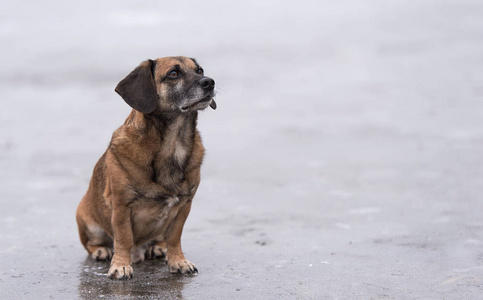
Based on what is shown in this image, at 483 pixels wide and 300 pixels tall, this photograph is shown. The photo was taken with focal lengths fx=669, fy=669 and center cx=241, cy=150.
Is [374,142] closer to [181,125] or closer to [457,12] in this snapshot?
[181,125]

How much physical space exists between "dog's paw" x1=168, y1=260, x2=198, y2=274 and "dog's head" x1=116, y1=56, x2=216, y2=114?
3.37 feet

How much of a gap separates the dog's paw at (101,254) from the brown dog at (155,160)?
0.26 meters

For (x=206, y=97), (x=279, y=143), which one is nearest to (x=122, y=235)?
(x=206, y=97)

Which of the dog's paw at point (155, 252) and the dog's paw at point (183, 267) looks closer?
the dog's paw at point (183, 267)

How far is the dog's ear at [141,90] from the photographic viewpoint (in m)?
4.40

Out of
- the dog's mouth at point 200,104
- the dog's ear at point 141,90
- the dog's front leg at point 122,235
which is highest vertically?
the dog's ear at point 141,90

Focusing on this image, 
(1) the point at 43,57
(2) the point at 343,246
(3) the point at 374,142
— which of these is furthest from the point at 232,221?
(1) the point at 43,57

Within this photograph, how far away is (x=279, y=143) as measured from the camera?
372 inches

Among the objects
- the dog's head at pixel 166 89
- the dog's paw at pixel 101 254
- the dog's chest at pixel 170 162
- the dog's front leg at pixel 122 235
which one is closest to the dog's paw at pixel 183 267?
the dog's front leg at pixel 122 235

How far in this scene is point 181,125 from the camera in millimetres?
4641

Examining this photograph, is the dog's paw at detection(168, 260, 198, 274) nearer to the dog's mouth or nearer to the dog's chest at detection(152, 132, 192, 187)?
the dog's chest at detection(152, 132, 192, 187)

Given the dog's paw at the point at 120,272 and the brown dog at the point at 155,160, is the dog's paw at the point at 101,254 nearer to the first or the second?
the brown dog at the point at 155,160

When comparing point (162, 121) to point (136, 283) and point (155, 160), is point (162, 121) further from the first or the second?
point (136, 283)

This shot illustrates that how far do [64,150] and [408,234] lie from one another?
526 centimetres
